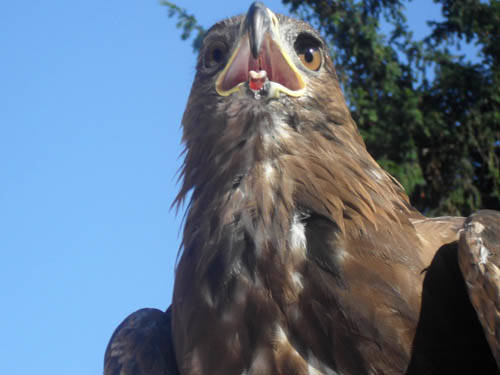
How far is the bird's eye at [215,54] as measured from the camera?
11.8 ft

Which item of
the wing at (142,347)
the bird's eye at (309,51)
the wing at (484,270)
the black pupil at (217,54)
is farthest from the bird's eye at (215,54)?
the wing at (484,270)

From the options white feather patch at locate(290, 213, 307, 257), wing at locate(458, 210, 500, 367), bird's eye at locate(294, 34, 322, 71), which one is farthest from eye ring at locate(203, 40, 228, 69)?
wing at locate(458, 210, 500, 367)

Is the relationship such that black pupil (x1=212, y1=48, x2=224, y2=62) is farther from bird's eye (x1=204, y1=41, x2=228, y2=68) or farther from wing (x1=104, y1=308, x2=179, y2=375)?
wing (x1=104, y1=308, x2=179, y2=375)

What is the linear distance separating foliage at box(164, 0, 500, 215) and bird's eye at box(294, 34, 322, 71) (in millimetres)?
8275

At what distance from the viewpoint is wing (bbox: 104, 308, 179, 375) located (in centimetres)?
335

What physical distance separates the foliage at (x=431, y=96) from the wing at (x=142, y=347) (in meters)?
8.71

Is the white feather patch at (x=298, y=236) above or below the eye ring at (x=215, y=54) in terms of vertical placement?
below

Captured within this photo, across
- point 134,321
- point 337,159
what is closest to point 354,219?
point 337,159

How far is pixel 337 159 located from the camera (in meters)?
3.17

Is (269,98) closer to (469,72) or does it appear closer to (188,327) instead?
(188,327)

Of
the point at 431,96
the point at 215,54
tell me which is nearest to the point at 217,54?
the point at 215,54

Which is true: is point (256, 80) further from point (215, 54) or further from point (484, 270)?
point (484, 270)

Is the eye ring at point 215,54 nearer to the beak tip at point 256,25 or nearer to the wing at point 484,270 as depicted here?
the beak tip at point 256,25

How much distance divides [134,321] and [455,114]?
35.7 ft
